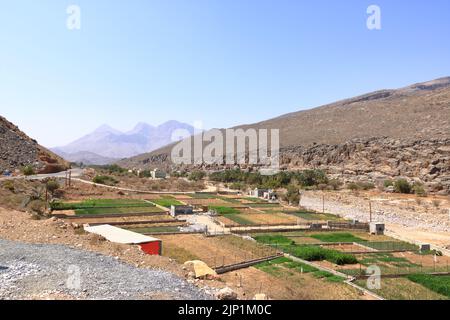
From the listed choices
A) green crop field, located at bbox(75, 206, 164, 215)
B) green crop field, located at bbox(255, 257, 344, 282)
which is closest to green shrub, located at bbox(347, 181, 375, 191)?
green crop field, located at bbox(75, 206, 164, 215)

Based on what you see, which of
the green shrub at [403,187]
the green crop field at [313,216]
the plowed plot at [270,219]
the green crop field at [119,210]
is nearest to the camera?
the plowed plot at [270,219]

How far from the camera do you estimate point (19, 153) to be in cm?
5309

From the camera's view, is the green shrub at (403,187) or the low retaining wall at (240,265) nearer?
the low retaining wall at (240,265)

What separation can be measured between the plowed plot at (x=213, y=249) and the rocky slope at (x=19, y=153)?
105 feet

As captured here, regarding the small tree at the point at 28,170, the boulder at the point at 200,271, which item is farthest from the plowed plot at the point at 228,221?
the small tree at the point at 28,170

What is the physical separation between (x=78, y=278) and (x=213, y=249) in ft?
50.9

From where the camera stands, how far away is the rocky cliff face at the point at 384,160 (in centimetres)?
6038

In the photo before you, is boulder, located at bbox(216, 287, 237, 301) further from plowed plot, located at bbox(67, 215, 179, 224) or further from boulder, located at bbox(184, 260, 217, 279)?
plowed plot, located at bbox(67, 215, 179, 224)

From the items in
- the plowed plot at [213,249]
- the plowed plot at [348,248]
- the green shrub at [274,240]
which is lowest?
the plowed plot at [348,248]

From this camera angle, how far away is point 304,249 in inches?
943

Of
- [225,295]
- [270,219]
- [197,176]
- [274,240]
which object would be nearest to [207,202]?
[270,219]

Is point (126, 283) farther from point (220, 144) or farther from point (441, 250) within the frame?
point (220, 144)

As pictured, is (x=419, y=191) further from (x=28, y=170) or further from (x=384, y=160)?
(x=28, y=170)

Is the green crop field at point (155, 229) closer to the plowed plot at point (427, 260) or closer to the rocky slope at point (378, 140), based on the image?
the plowed plot at point (427, 260)
